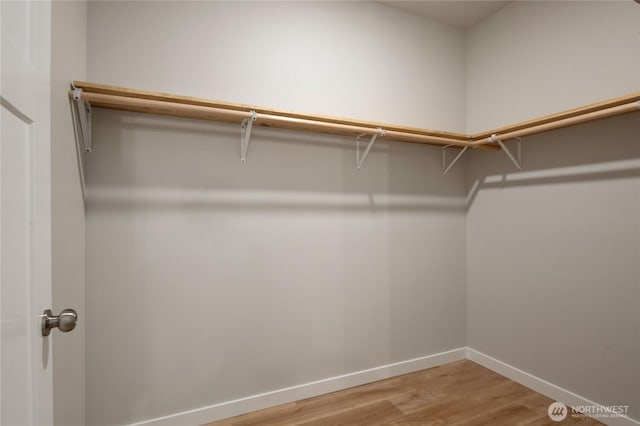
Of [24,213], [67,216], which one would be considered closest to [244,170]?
[67,216]

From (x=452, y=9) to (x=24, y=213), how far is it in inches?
109

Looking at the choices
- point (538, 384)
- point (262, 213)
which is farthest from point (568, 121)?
point (262, 213)

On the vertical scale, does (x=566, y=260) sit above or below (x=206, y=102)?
below

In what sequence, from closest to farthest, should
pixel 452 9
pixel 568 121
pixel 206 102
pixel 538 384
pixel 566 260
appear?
pixel 206 102, pixel 568 121, pixel 566 260, pixel 538 384, pixel 452 9

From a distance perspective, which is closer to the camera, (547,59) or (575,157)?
(575,157)

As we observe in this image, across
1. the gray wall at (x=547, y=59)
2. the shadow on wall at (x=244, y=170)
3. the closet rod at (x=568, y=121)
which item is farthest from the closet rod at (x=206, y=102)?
the gray wall at (x=547, y=59)

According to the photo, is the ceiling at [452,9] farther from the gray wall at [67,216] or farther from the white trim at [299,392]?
the white trim at [299,392]

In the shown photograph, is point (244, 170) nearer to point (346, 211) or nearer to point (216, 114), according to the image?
point (216, 114)

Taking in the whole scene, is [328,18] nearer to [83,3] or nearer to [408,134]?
[408,134]

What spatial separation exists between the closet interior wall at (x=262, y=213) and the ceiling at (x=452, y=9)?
0.07 m

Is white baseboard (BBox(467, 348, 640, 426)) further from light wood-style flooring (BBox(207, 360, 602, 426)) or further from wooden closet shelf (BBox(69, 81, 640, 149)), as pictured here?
wooden closet shelf (BBox(69, 81, 640, 149))

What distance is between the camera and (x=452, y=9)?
230cm

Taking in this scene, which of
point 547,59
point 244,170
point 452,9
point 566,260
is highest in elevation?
point 452,9

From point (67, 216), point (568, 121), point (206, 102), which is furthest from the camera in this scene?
point (568, 121)
